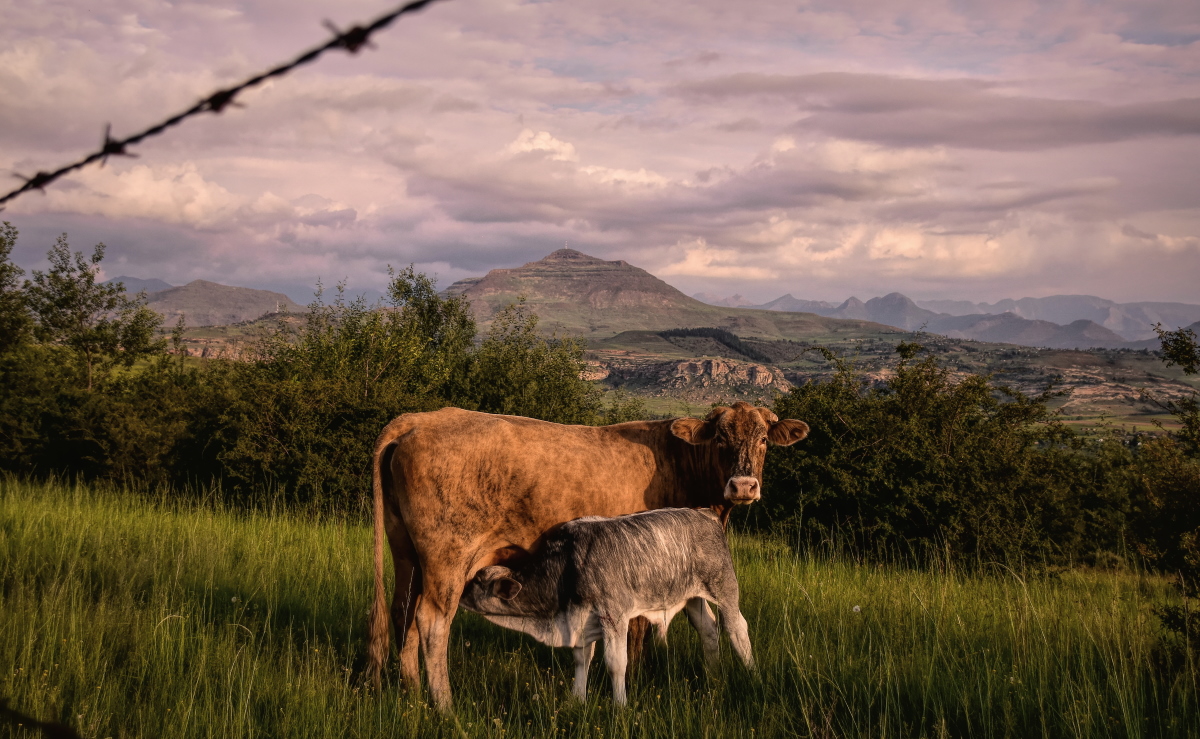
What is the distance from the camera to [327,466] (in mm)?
15523

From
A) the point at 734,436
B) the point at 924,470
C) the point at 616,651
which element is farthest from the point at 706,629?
the point at 924,470

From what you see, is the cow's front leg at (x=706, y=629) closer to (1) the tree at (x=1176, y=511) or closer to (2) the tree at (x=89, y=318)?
(1) the tree at (x=1176, y=511)

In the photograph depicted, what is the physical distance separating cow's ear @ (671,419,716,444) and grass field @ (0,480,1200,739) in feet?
5.74

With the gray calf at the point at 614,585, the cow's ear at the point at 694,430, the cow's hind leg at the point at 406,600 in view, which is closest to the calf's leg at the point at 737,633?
the gray calf at the point at 614,585

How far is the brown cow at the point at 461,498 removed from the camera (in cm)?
658

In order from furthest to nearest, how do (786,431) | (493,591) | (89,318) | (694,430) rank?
(89,318)
(786,431)
(694,430)
(493,591)

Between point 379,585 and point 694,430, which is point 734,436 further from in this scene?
point 379,585

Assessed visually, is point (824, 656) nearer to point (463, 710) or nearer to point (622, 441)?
point (622, 441)

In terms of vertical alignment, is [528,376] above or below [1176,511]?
A: below

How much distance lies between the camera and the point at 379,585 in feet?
22.1

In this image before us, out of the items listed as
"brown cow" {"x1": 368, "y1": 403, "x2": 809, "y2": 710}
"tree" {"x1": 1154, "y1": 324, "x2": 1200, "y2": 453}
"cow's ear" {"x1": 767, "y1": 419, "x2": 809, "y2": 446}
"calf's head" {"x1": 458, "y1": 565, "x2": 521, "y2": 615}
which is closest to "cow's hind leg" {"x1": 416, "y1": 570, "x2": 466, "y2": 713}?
"brown cow" {"x1": 368, "y1": 403, "x2": 809, "y2": 710}

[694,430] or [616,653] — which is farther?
[694,430]

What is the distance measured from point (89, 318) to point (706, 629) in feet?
83.0

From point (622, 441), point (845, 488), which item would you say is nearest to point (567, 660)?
point (622, 441)
